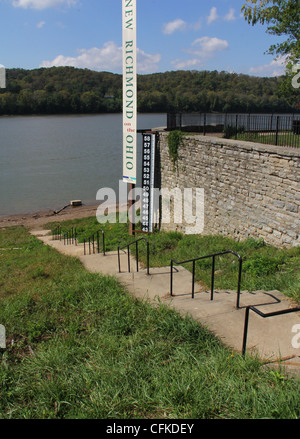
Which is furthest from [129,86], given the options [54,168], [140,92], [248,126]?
[140,92]

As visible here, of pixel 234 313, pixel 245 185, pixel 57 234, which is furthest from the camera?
pixel 57 234

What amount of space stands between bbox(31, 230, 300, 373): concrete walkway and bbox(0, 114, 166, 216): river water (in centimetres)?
2398

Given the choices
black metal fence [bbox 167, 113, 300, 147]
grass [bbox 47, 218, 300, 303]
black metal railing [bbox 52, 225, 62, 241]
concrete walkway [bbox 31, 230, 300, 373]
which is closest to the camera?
concrete walkway [bbox 31, 230, 300, 373]

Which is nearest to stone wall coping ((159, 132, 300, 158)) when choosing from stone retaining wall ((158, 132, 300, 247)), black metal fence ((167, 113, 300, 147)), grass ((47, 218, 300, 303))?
stone retaining wall ((158, 132, 300, 247))

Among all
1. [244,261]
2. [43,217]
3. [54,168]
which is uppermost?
[54,168]

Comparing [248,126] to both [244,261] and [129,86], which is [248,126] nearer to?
[129,86]

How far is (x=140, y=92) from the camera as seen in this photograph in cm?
6919

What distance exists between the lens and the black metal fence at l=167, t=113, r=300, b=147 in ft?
36.1

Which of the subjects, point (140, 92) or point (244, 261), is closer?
point (244, 261)

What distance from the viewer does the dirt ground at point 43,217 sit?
2412cm

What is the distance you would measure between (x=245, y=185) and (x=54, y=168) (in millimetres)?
37100

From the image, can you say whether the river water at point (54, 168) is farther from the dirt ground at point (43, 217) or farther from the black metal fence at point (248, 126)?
the black metal fence at point (248, 126)

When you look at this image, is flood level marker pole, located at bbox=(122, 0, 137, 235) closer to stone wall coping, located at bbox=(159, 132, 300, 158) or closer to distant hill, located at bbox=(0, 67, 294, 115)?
stone wall coping, located at bbox=(159, 132, 300, 158)

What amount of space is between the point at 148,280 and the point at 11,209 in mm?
25336
